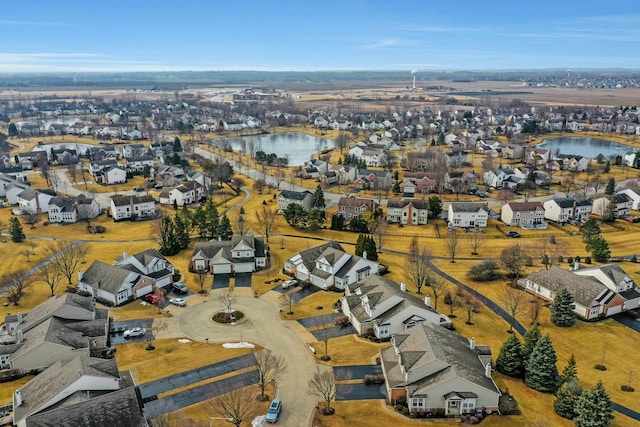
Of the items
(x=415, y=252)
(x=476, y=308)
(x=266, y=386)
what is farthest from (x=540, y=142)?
(x=266, y=386)

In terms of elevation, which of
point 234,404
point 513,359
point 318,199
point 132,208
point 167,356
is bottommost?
point 167,356

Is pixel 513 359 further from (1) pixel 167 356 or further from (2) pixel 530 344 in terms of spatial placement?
(1) pixel 167 356

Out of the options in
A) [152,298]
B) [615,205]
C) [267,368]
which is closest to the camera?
[267,368]

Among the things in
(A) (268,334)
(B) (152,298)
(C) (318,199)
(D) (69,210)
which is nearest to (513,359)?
(A) (268,334)

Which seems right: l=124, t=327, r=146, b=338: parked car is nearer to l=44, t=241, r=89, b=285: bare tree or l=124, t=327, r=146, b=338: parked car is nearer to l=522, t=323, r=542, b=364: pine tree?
l=44, t=241, r=89, b=285: bare tree

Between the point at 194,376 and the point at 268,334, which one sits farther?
the point at 268,334

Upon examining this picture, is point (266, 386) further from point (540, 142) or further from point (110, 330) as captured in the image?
point (540, 142)

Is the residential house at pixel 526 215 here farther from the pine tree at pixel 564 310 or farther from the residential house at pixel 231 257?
the residential house at pixel 231 257
